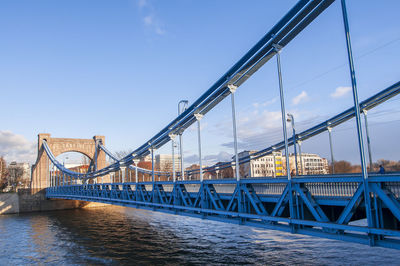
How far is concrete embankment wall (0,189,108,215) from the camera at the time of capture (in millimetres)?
46688

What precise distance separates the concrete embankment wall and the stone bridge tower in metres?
3.00

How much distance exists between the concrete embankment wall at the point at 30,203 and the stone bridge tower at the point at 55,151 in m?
3.00

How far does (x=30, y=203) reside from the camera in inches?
1911

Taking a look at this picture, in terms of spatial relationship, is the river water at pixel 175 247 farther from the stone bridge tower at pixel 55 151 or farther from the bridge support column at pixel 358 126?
the stone bridge tower at pixel 55 151

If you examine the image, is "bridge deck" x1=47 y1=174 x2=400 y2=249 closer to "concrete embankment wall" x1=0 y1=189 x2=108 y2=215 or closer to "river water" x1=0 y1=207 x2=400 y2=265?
"river water" x1=0 y1=207 x2=400 y2=265

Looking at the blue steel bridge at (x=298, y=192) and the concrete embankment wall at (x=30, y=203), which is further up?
the blue steel bridge at (x=298, y=192)

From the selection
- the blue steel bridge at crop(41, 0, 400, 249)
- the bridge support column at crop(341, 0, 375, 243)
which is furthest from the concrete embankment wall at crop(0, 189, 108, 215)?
the bridge support column at crop(341, 0, 375, 243)

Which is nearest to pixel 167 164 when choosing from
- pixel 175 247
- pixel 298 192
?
pixel 175 247

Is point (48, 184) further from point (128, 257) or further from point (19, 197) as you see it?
point (128, 257)

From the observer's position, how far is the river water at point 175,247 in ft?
51.5

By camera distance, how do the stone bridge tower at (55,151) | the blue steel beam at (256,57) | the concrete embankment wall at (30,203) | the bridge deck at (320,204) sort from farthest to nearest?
the stone bridge tower at (55,151) → the concrete embankment wall at (30,203) → the blue steel beam at (256,57) → the bridge deck at (320,204)

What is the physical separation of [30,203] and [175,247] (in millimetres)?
37781

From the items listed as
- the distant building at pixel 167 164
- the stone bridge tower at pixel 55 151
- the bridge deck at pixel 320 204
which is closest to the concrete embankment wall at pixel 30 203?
the stone bridge tower at pixel 55 151

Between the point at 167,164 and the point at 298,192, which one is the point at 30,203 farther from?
the point at 298,192
